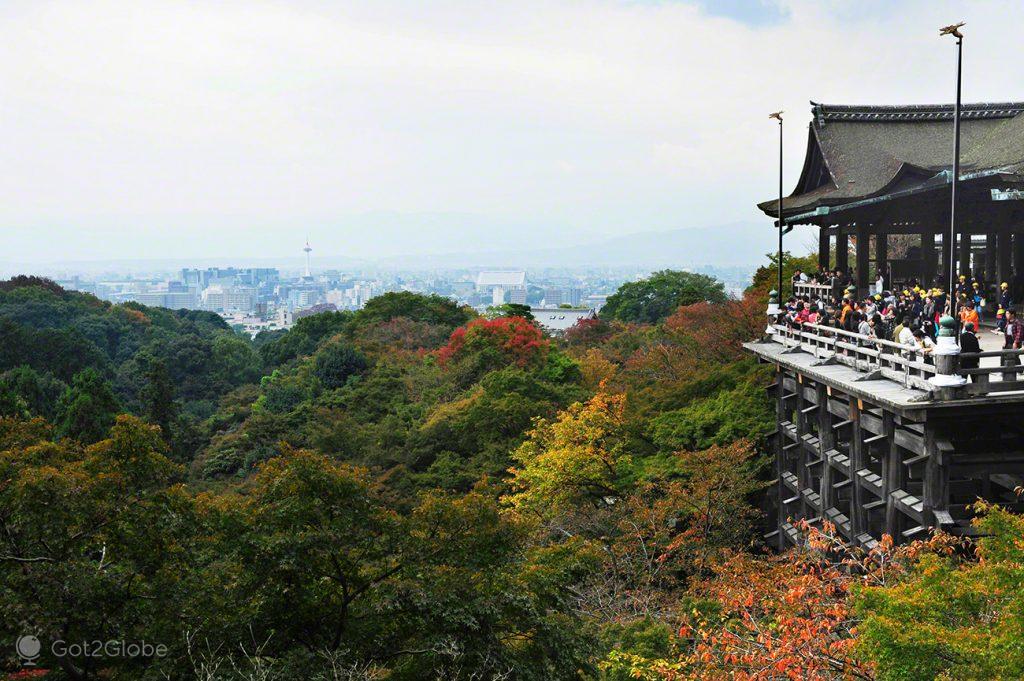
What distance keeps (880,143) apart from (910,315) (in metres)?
11.0

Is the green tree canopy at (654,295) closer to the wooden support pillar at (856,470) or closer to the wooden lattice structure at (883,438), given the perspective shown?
the wooden lattice structure at (883,438)

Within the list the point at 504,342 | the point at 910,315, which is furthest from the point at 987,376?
the point at 504,342

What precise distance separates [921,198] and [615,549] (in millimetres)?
11615

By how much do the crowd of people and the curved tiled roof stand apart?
3.10 meters

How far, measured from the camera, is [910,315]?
20.1 metres

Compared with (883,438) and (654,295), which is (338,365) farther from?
(654,295)

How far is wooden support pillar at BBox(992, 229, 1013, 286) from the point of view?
2655cm

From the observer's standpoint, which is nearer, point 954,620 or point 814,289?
point 954,620

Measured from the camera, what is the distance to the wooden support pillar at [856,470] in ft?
61.8

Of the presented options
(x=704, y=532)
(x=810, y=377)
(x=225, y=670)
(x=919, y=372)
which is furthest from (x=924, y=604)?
(x=704, y=532)

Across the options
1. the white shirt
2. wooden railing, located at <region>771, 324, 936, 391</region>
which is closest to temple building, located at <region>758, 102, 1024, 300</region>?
wooden railing, located at <region>771, 324, 936, 391</region>

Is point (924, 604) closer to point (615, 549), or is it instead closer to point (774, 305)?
point (615, 549)

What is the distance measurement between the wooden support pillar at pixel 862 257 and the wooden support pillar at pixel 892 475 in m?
10.3

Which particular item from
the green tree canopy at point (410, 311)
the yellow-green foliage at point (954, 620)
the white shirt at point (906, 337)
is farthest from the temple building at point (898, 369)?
the green tree canopy at point (410, 311)
